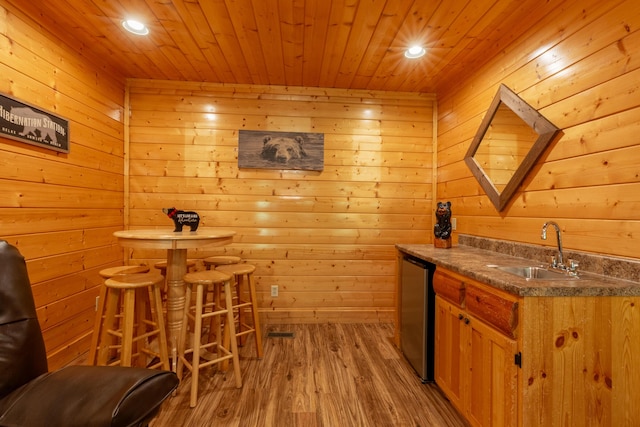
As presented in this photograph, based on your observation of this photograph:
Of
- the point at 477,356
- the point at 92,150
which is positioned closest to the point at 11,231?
the point at 92,150

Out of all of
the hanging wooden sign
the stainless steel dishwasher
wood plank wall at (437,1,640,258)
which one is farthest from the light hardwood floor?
the hanging wooden sign

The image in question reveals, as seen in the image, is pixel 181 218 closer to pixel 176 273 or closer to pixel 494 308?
pixel 176 273

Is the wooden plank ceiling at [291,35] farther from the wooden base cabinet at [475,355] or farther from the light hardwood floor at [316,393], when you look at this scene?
the light hardwood floor at [316,393]

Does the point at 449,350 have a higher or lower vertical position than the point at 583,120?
lower

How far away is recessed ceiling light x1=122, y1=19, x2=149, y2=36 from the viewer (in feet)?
6.86

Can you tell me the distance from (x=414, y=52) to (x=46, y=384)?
2915 mm

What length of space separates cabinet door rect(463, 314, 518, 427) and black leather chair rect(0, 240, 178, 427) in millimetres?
1400

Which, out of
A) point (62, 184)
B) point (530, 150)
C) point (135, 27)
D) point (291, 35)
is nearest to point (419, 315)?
point (530, 150)

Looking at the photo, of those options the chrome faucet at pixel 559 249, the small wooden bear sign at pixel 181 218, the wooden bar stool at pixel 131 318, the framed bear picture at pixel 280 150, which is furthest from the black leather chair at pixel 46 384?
the framed bear picture at pixel 280 150

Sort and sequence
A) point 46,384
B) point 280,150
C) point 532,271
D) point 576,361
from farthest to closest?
point 280,150 → point 532,271 → point 576,361 → point 46,384

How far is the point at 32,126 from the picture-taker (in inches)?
77.8

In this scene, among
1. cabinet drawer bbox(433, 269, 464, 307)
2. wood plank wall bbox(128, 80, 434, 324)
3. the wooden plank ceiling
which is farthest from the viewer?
wood plank wall bbox(128, 80, 434, 324)

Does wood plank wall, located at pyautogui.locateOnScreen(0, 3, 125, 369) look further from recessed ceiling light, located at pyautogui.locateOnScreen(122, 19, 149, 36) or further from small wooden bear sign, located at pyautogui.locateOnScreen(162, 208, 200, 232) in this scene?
small wooden bear sign, located at pyautogui.locateOnScreen(162, 208, 200, 232)

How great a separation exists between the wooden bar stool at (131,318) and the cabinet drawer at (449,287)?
6.04ft
